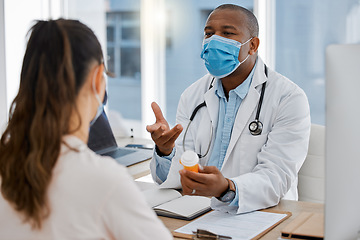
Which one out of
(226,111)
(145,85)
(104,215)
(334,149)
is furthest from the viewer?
(145,85)

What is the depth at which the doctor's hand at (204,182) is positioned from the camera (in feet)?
4.86

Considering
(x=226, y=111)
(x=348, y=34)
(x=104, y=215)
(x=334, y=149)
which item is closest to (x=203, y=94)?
(x=226, y=111)

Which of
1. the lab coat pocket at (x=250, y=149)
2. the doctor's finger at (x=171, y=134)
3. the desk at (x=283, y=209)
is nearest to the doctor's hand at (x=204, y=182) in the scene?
the desk at (x=283, y=209)

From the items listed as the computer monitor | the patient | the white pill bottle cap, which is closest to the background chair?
the white pill bottle cap

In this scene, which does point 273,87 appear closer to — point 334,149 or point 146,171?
point 146,171

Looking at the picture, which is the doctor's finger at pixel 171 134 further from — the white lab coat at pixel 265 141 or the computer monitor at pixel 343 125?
the computer monitor at pixel 343 125

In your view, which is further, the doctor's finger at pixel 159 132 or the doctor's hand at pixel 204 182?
the doctor's finger at pixel 159 132

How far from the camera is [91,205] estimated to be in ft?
2.88

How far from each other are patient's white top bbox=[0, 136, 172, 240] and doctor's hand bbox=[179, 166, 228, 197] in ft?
1.88

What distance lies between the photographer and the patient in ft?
2.90

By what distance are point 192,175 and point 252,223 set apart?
0.76 ft

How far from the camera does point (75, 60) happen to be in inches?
37.0

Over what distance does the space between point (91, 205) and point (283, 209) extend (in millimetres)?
932

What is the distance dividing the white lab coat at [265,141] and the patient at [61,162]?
2.69 feet
